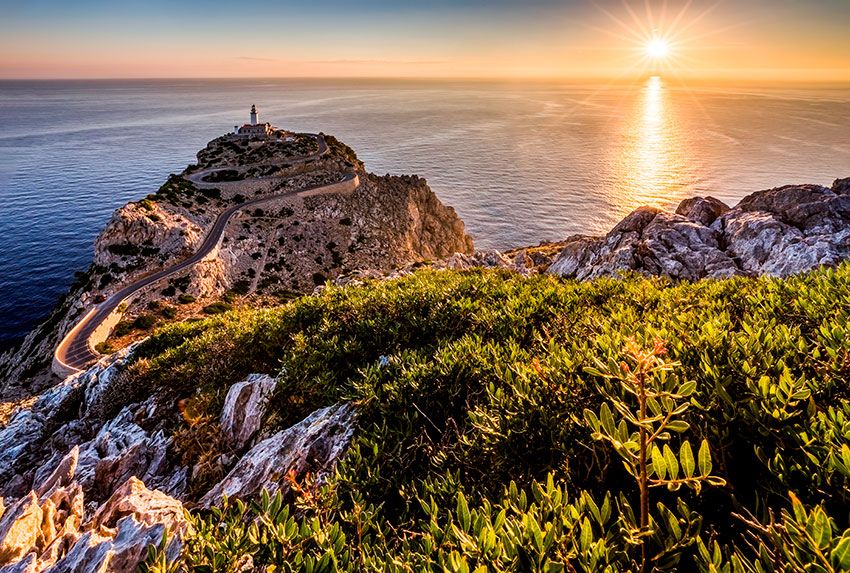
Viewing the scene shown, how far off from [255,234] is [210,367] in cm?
5565

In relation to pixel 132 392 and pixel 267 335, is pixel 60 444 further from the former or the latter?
pixel 267 335

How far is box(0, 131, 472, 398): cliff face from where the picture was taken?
144ft

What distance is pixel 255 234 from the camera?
202ft

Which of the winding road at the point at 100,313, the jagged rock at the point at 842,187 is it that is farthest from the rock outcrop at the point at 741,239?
the winding road at the point at 100,313

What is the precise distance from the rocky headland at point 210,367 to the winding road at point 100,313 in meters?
0.98

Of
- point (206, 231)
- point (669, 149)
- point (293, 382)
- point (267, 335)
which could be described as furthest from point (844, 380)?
point (669, 149)

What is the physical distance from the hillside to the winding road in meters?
28.6

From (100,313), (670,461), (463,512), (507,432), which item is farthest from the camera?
(100,313)

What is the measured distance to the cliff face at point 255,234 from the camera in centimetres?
4381

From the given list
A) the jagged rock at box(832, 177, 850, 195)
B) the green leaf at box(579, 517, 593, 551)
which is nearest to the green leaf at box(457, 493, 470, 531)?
the green leaf at box(579, 517, 593, 551)

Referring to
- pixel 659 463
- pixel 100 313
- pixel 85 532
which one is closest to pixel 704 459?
pixel 659 463

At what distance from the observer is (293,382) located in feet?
26.9

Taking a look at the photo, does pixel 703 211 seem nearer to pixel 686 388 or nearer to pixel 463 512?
pixel 686 388

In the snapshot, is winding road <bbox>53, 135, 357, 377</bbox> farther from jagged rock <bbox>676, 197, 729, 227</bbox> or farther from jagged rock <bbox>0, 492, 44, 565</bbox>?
jagged rock <bbox>676, 197, 729, 227</bbox>
